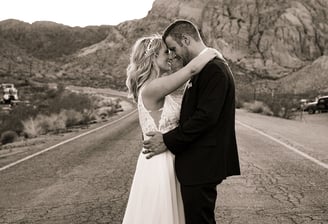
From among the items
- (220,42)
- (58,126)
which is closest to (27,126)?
(58,126)

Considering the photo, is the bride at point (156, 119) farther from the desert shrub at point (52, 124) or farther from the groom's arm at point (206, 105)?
the desert shrub at point (52, 124)

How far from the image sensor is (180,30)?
11.1 ft

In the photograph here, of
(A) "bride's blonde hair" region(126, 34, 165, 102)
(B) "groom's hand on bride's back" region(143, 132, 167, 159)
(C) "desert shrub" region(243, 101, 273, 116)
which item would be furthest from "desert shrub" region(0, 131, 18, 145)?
(C) "desert shrub" region(243, 101, 273, 116)

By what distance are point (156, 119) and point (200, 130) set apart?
432 millimetres

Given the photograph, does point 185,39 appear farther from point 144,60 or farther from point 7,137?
point 7,137

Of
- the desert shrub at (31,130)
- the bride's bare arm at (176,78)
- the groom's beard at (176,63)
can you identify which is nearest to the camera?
the bride's bare arm at (176,78)

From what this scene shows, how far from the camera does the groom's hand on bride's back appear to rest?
138 inches

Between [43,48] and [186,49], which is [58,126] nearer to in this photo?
[186,49]

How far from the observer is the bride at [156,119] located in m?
3.53

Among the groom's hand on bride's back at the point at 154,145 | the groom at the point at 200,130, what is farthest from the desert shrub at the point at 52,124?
the groom at the point at 200,130

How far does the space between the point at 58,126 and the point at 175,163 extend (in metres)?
19.4

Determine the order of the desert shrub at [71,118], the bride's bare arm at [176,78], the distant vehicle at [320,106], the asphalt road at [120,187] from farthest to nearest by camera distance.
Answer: the distant vehicle at [320,106] < the desert shrub at [71,118] < the asphalt road at [120,187] < the bride's bare arm at [176,78]

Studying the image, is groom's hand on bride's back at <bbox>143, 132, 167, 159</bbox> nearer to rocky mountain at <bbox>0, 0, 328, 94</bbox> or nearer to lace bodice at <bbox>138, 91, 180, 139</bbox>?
lace bodice at <bbox>138, 91, 180, 139</bbox>

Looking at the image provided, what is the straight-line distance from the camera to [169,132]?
3.46 meters
